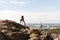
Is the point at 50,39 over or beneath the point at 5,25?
beneath

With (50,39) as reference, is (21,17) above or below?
above

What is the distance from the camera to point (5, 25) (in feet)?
48.3

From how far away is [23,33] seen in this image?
556 inches

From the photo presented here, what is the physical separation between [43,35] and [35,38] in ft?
2.15

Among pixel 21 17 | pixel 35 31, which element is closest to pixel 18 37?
pixel 35 31

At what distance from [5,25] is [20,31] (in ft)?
3.47

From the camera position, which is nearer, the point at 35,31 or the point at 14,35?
the point at 14,35

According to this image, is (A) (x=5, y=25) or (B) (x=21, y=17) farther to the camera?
(B) (x=21, y=17)

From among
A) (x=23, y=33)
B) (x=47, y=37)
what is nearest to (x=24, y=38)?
(x=23, y=33)

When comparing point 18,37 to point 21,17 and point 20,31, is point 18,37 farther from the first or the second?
point 21,17

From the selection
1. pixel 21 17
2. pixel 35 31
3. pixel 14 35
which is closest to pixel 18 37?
pixel 14 35

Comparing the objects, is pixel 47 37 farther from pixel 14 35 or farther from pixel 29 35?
pixel 14 35

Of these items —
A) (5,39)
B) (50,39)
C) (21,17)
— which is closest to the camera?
(5,39)

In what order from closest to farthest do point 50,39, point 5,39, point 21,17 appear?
point 5,39 → point 50,39 → point 21,17
